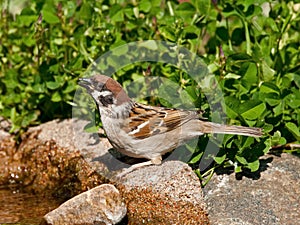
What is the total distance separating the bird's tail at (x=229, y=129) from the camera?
382cm

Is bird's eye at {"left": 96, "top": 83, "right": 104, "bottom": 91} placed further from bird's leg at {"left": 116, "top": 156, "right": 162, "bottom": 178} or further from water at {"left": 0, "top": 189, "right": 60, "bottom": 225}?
water at {"left": 0, "top": 189, "right": 60, "bottom": 225}

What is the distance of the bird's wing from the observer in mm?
3955

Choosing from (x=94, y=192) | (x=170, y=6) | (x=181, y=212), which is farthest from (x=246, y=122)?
(x=170, y=6)

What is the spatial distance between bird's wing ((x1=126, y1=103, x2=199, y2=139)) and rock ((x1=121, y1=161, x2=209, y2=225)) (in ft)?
0.77

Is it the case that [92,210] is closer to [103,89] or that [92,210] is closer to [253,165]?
[103,89]

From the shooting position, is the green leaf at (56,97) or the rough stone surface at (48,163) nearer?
the rough stone surface at (48,163)

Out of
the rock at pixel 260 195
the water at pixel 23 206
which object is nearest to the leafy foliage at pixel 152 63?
the rock at pixel 260 195

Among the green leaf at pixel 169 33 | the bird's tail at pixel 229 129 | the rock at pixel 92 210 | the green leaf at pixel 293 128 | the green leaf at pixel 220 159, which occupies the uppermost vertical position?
the green leaf at pixel 169 33

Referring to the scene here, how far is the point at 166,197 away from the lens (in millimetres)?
3666

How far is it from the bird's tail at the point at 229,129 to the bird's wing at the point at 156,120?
82mm

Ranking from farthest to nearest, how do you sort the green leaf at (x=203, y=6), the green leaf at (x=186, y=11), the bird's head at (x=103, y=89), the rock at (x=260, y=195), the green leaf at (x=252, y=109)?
the green leaf at (x=186, y=11) < the green leaf at (x=203, y=6) < the green leaf at (x=252, y=109) < the bird's head at (x=103, y=89) < the rock at (x=260, y=195)

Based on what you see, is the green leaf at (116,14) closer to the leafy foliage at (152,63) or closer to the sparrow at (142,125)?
the leafy foliage at (152,63)

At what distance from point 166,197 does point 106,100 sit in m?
0.65

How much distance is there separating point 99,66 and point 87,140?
0.52 metres
